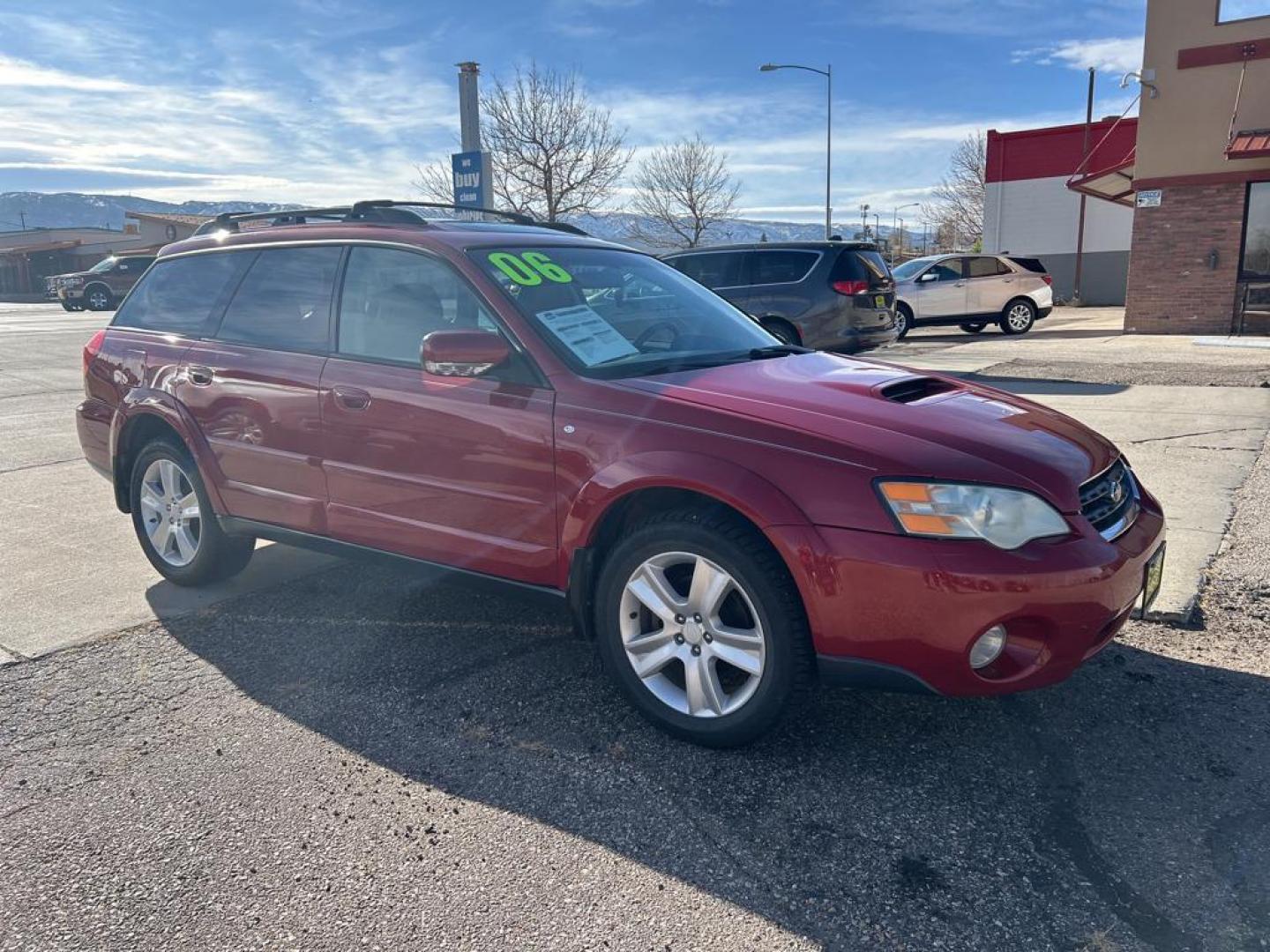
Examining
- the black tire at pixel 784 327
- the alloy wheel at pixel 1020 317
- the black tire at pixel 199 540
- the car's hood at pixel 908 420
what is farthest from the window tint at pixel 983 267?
the black tire at pixel 199 540

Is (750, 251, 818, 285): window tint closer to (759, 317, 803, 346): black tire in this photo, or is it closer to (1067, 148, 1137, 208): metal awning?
(759, 317, 803, 346): black tire

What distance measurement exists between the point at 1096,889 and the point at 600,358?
2176 mm

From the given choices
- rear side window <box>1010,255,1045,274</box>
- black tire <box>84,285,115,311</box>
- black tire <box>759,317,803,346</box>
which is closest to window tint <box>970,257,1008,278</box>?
rear side window <box>1010,255,1045,274</box>

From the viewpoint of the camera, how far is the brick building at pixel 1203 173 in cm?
1623

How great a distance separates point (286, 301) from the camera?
4121mm

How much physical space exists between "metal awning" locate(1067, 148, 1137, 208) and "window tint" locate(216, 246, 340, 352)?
2050 centimetres

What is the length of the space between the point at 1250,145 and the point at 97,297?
33.5m

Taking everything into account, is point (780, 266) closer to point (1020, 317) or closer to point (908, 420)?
point (908, 420)

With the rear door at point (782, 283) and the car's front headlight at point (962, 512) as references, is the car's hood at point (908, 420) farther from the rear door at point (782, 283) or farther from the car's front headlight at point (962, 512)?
the rear door at point (782, 283)

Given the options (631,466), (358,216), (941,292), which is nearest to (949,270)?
(941,292)

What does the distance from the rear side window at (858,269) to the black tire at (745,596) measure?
8.59m

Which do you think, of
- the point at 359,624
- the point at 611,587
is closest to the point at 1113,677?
the point at 611,587

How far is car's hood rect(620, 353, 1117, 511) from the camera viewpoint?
2.71 metres

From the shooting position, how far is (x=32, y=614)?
4.27 metres
